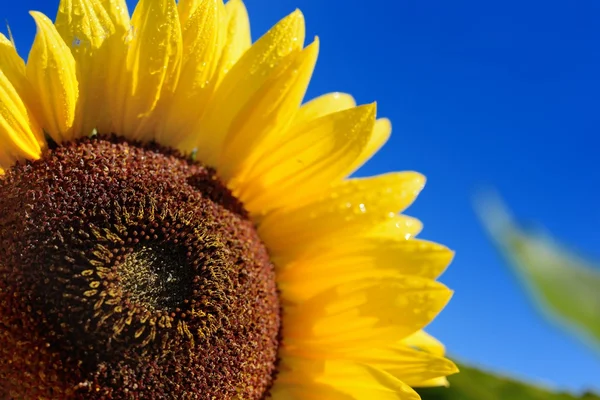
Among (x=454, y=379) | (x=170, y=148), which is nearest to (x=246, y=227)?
(x=170, y=148)

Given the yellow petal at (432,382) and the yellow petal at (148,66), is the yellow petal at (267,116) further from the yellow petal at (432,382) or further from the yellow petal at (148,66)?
the yellow petal at (432,382)

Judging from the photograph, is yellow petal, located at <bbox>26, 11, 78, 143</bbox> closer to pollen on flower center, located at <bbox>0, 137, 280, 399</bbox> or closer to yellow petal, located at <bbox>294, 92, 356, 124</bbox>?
pollen on flower center, located at <bbox>0, 137, 280, 399</bbox>

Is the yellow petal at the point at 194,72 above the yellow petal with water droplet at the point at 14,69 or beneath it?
above

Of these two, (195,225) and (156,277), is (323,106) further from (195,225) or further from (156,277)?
(156,277)

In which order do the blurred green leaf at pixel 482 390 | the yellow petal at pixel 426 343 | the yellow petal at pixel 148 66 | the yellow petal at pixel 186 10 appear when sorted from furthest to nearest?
the blurred green leaf at pixel 482 390 → the yellow petal at pixel 426 343 → the yellow petal at pixel 186 10 → the yellow petal at pixel 148 66

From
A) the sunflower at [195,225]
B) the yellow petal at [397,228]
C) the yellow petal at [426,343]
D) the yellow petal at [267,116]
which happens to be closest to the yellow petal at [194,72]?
the sunflower at [195,225]

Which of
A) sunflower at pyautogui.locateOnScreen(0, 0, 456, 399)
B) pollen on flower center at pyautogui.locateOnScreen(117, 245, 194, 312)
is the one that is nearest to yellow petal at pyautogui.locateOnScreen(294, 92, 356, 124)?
sunflower at pyautogui.locateOnScreen(0, 0, 456, 399)
